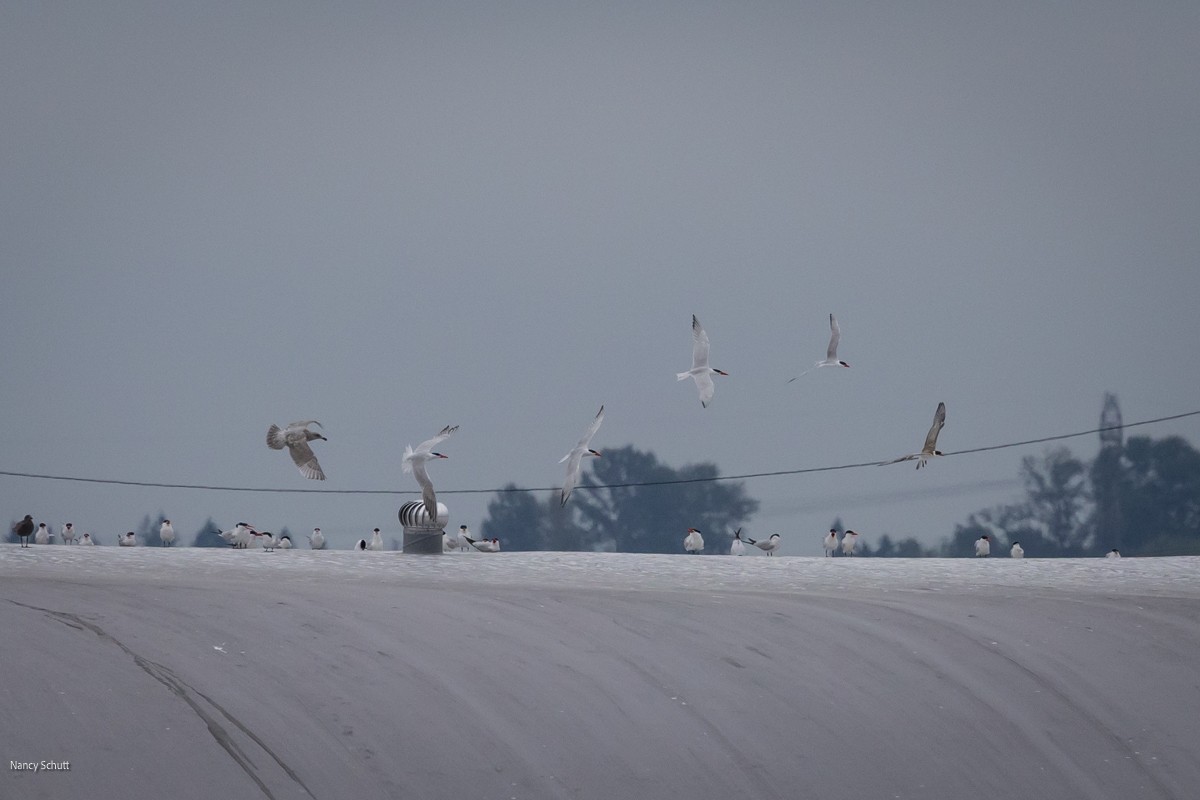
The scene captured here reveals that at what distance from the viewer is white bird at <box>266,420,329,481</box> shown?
72.3 ft

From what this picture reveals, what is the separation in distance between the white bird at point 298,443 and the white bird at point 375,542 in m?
8.26

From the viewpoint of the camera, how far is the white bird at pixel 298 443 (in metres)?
22.0

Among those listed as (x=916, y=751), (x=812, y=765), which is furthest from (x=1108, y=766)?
(x=812, y=765)

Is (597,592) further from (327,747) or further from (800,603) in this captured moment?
(327,747)

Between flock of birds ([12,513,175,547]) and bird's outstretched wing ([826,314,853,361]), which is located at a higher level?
bird's outstretched wing ([826,314,853,361])

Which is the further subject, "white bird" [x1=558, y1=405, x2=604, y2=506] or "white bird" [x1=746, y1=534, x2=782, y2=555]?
"white bird" [x1=746, y1=534, x2=782, y2=555]

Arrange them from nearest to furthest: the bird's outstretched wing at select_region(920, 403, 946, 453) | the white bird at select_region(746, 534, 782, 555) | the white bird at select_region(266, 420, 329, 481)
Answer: the white bird at select_region(266, 420, 329, 481)
the bird's outstretched wing at select_region(920, 403, 946, 453)
the white bird at select_region(746, 534, 782, 555)

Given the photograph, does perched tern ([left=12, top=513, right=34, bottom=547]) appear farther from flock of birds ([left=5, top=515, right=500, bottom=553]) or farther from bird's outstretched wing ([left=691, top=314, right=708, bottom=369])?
bird's outstretched wing ([left=691, top=314, right=708, bottom=369])

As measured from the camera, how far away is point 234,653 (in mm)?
14664

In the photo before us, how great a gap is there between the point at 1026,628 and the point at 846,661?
113 inches

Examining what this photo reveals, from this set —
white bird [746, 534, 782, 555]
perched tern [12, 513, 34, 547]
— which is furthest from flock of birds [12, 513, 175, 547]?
white bird [746, 534, 782, 555]

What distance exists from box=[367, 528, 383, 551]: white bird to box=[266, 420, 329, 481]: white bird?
27.1 ft

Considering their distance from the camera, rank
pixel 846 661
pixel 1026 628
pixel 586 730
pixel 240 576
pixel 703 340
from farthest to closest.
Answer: pixel 703 340 < pixel 240 576 < pixel 1026 628 < pixel 846 661 < pixel 586 730

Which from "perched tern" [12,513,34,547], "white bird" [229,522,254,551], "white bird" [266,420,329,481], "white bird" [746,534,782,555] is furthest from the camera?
"white bird" [746,534,782,555]
